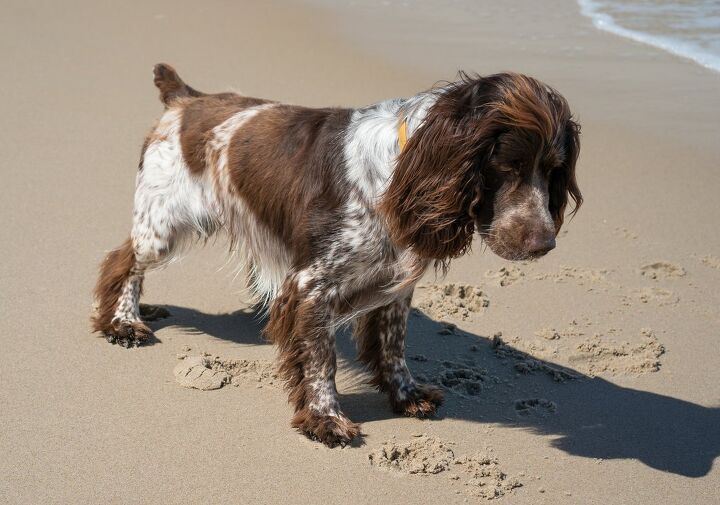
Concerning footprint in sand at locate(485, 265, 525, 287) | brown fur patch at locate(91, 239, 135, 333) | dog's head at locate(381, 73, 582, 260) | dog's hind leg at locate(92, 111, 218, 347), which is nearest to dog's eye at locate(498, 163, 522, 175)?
dog's head at locate(381, 73, 582, 260)

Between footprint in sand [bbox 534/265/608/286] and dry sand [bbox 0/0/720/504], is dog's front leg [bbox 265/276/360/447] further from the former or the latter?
footprint in sand [bbox 534/265/608/286]

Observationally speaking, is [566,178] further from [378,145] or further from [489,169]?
[378,145]

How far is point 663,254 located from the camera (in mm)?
5738

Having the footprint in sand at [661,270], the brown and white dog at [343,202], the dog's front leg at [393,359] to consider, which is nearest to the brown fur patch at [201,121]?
the brown and white dog at [343,202]

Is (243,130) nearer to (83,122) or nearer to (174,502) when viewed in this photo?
(174,502)

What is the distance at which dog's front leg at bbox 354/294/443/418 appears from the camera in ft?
14.3

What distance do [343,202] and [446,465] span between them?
3.81ft

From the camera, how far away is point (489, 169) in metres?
3.67

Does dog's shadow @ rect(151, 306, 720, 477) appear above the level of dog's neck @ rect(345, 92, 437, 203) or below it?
below

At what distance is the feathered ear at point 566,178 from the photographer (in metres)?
3.70

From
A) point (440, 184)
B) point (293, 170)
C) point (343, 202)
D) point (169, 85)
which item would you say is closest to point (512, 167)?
point (440, 184)

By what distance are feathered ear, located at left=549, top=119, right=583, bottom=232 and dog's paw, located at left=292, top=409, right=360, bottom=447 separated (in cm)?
123

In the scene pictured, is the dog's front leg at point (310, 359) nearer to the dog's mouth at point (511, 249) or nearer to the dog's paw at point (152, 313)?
the dog's mouth at point (511, 249)

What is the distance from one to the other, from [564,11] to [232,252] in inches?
258
